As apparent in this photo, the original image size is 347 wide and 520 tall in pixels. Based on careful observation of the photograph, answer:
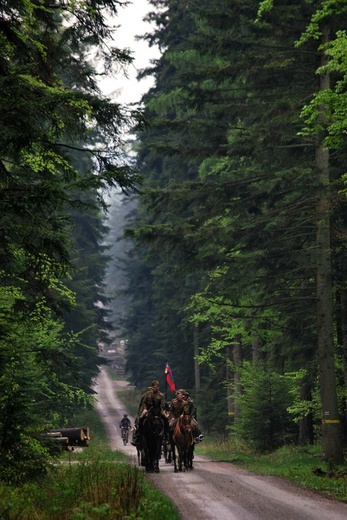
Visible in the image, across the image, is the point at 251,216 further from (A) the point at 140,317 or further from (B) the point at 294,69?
(A) the point at 140,317

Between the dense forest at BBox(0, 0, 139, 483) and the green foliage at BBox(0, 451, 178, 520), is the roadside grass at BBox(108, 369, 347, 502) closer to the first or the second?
the green foliage at BBox(0, 451, 178, 520)

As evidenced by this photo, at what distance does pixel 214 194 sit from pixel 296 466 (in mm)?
8591

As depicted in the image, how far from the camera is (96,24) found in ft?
44.3

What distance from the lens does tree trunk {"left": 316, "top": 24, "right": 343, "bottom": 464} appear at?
19219mm

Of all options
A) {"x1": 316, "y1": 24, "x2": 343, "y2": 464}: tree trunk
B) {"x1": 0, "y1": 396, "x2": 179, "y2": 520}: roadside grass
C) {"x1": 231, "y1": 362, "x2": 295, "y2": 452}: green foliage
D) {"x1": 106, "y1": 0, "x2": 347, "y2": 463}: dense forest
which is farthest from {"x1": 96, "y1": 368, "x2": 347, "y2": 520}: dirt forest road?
{"x1": 231, "y1": 362, "x2": 295, "y2": 452}: green foliage

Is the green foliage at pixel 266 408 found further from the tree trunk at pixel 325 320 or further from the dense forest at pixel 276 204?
the tree trunk at pixel 325 320

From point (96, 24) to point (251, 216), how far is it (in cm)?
1141

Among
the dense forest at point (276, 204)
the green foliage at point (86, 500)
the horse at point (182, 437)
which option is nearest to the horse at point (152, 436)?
the horse at point (182, 437)

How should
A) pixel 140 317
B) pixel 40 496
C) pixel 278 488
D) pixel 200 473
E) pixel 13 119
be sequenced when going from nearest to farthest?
pixel 13 119 → pixel 40 496 → pixel 278 488 → pixel 200 473 → pixel 140 317

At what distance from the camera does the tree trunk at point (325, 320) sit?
19.2 meters

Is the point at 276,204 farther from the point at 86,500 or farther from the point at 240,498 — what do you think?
the point at 86,500

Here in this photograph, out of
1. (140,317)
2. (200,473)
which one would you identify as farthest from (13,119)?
(140,317)

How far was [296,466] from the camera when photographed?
20016 mm

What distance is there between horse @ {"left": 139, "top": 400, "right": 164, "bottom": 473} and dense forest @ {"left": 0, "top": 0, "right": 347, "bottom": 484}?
8.05 ft
